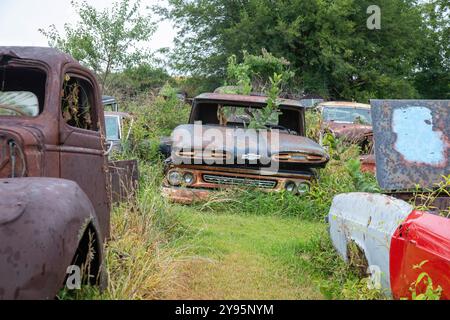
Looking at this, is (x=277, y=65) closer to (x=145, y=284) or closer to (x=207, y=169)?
(x=207, y=169)

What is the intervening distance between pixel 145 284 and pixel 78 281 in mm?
819

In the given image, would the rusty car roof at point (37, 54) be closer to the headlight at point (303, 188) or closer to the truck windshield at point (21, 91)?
the truck windshield at point (21, 91)

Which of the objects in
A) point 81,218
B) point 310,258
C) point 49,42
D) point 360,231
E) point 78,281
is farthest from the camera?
point 49,42

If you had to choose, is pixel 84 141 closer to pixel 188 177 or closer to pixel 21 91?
pixel 21 91

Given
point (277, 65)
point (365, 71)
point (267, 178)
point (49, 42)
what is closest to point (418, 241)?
point (267, 178)

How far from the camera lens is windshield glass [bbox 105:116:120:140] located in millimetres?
11914

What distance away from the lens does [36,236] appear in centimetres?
266

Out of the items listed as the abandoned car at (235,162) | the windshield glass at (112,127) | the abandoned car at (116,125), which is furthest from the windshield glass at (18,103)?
the windshield glass at (112,127)

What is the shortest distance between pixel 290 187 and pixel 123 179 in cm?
262

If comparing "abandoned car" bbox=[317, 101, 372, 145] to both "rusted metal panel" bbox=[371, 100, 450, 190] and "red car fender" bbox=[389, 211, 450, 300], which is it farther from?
"red car fender" bbox=[389, 211, 450, 300]

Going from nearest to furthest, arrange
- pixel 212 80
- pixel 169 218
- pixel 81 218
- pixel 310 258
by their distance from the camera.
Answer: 1. pixel 81 218
2. pixel 310 258
3. pixel 169 218
4. pixel 212 80

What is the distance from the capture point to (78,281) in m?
3.29

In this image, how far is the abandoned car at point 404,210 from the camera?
3.40m

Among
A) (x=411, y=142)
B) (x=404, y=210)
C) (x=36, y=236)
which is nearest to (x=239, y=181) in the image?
(x=411, y=142)
